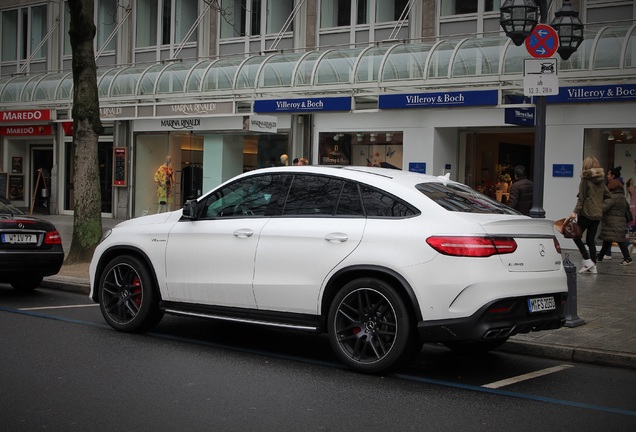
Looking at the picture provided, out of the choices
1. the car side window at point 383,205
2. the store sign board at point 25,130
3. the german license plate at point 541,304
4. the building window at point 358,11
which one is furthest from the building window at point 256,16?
the german license plate at point 541,304

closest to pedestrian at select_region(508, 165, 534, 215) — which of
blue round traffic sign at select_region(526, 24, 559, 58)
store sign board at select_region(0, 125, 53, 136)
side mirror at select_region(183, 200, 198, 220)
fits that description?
blue round traffic sign at select_region(526, 24, 559, 58)

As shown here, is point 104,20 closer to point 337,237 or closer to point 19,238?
point 19,238

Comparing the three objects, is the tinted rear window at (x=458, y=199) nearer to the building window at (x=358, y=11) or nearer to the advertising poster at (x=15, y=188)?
the building window at (x=358, y=11)

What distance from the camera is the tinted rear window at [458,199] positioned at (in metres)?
7.16

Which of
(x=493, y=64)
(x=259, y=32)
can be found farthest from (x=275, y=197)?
(x=259, y=32)

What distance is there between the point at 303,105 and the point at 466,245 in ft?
51.8

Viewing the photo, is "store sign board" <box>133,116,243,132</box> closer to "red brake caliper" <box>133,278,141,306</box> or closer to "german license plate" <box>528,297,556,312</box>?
"red brake caliper" <box>133,278,141,306</box>

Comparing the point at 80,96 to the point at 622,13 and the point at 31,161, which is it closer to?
the point at 622,13

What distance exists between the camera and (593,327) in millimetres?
9219

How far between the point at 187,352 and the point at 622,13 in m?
14.8

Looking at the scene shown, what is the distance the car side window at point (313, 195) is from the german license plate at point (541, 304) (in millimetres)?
1867

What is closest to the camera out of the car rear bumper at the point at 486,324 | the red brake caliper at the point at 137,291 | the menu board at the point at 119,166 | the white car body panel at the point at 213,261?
the car rear bumper at the point at 486,324

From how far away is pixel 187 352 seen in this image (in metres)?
7.80

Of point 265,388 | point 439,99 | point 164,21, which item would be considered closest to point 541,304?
point 265,388
